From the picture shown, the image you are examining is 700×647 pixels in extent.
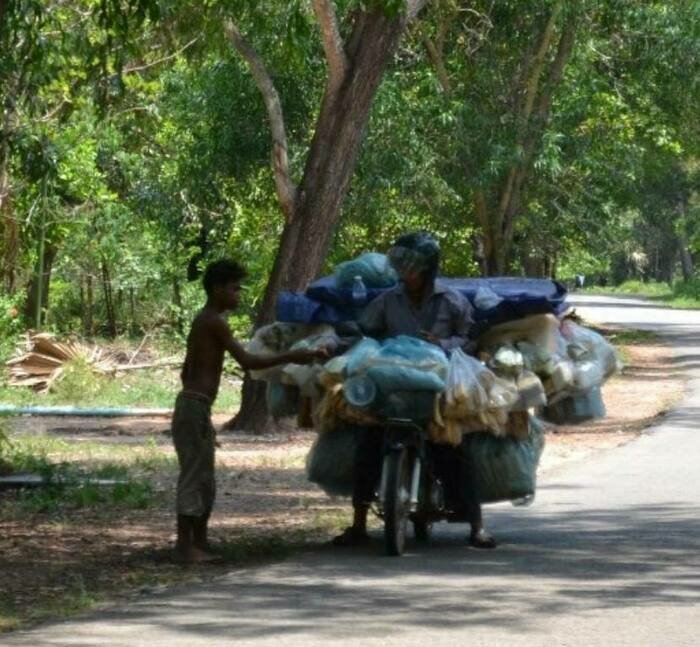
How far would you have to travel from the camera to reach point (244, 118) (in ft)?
100

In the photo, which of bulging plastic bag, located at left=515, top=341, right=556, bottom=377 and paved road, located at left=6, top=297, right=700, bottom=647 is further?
bulging plastic bag, located at left=515, top=341, right=556, bottom=377

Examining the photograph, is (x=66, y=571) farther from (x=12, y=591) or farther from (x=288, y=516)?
(x=288, y=516)

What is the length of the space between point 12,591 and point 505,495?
3132mm

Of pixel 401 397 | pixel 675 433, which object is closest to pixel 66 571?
pixel 401 397

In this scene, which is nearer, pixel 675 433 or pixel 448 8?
pixel 675 433

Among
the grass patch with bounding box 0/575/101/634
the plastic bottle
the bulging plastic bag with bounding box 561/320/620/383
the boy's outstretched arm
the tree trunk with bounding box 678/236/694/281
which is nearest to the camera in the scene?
the grass patch with bounding box 0/575/101/634

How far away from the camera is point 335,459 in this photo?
1105 centimetres

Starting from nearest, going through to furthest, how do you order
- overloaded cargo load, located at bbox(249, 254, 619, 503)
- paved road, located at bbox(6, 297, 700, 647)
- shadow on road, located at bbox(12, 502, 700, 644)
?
paved road, located at bbox(6, 297, 700, 647) < shadow on road, located at bbox(12, 502, 700, 644) < overloaded cargo load, located at bbox(249, 254, 619, 503)

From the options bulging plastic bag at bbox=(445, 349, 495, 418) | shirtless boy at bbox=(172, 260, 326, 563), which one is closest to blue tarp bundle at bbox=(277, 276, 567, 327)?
bulging plastic bag at bbox=(445, 349, 495, 418)

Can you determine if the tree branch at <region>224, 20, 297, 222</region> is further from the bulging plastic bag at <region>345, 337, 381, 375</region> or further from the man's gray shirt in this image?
the bulging plastic bag at <region>345, 337, 381, 375</region>

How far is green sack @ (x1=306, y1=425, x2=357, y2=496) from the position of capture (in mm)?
11023

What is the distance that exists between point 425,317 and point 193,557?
2.02 m

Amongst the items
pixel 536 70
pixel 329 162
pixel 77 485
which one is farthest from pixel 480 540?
pixel 536 70

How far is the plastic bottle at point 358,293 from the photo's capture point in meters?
11.4
